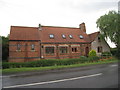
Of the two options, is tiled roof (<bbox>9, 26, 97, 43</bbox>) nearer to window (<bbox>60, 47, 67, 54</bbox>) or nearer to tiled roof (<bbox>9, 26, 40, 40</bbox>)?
tiled roof (<bbox>9, 26, 40, 40</bbox>)

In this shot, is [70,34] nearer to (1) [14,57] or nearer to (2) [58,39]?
(2) [58,39]

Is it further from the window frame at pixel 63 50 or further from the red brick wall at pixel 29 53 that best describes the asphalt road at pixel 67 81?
the window frame at pixel 63 50

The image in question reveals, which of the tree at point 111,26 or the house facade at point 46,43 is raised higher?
the tree at point 111,26

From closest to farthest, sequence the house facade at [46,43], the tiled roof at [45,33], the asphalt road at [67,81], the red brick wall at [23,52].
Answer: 1. the asphalt road at [67,81]
2. the red brick wall at [23,52]
3. the house facade at [46,43]
4. the tiled roof at [45,33]

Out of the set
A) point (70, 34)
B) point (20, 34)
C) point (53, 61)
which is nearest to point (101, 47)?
point (70, 34)

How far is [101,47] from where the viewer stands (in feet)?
90.5

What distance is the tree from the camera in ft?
78.3

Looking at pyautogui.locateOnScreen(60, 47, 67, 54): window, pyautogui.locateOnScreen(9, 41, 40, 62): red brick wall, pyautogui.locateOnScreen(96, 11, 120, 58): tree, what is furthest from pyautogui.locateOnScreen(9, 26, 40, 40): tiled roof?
pyautogui.locateOnScreen(96, 11, 120, 58): tree

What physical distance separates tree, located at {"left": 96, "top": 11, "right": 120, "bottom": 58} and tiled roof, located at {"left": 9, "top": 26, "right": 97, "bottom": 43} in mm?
3173

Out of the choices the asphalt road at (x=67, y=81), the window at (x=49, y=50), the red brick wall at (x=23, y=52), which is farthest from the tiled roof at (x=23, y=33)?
the asphalt road at (x=67, y=81)

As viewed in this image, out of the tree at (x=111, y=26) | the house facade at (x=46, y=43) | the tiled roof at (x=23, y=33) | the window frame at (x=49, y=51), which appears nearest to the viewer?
the house facade at (x=46, y=43)

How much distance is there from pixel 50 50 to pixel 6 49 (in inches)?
367

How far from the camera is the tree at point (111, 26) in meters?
23.9

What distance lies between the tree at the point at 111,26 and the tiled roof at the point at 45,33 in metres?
3.17
